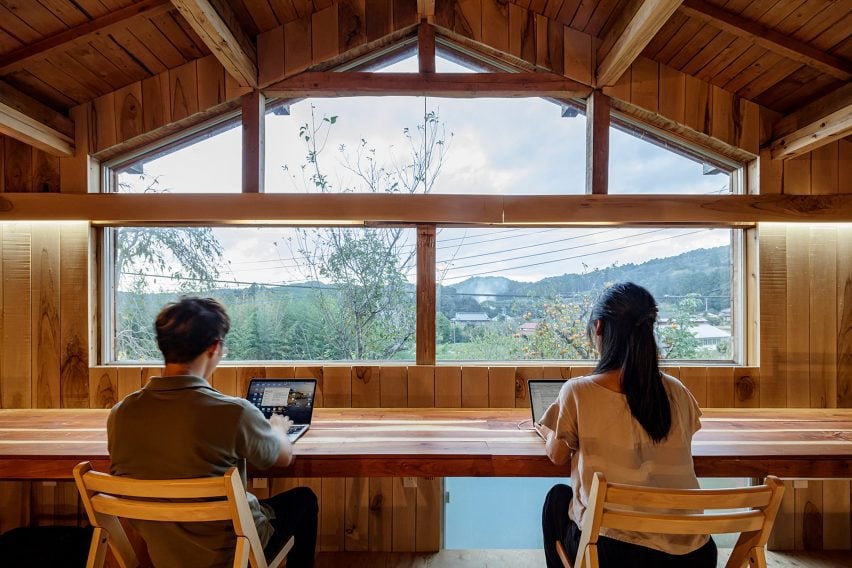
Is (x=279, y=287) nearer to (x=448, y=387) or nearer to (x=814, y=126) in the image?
(x=448, y=387)

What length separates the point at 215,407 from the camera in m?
1.15

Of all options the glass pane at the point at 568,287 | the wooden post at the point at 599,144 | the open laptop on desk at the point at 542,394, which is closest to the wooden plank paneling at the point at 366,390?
the glass pane at the point at 568,287

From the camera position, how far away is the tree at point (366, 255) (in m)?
2.29

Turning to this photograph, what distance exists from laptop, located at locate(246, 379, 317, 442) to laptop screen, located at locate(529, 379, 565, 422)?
1.01m

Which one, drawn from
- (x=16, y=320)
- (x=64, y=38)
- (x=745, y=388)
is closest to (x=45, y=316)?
(x=16, y=320)

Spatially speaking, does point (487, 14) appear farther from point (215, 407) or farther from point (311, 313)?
point (215, 407)

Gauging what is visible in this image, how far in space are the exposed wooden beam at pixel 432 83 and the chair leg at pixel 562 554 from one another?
204 cm

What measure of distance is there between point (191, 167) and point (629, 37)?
2232 mm

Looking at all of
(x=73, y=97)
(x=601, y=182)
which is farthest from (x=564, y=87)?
(x=73, y=97)

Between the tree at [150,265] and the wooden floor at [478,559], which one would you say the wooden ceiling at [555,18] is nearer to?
the tree at [150,265]

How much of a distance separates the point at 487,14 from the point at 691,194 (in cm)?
139

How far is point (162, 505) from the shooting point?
1.06 m

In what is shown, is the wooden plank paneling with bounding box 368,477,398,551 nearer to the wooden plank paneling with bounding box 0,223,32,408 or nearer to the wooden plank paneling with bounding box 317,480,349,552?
the wooden plank paneling with bounding box 317,480,349,552

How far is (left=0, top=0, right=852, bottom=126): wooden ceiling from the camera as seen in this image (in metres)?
1.78
